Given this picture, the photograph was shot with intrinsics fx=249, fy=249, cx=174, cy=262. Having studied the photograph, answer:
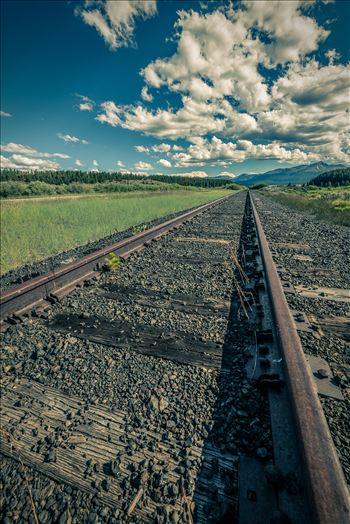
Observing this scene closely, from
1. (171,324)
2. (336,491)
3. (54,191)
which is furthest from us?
(54,191)

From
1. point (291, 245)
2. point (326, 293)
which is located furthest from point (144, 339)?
point (291, 245)

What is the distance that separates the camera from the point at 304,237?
6469 millimetres

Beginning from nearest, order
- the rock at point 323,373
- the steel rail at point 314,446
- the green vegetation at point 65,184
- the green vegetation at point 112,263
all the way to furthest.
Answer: the steel rail at point 314,446, the rock at point 323,373, the green vegetation at point 112,263, the green vegetation at point 65,184

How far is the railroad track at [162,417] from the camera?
985 millimetres

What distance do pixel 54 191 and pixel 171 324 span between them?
62037 millimetres

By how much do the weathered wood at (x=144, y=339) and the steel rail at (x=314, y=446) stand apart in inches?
21.2

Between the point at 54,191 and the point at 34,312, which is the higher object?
the point at 54,191

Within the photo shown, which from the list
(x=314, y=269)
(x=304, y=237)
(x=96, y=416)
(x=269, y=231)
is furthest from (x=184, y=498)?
(x=269, y=231)

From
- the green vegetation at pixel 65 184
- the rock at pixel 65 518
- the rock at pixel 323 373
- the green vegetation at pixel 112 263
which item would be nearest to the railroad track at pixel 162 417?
the rock at pixel 65 518

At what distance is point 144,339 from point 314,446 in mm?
1426

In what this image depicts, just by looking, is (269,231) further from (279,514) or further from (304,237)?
(279,514)

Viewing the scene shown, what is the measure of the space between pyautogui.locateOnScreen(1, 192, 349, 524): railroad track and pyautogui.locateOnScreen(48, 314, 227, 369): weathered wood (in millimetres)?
13

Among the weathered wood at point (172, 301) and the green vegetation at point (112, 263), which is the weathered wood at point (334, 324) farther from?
the green vegetation at point (112, 263)

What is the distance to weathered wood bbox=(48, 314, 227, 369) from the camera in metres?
1.91
